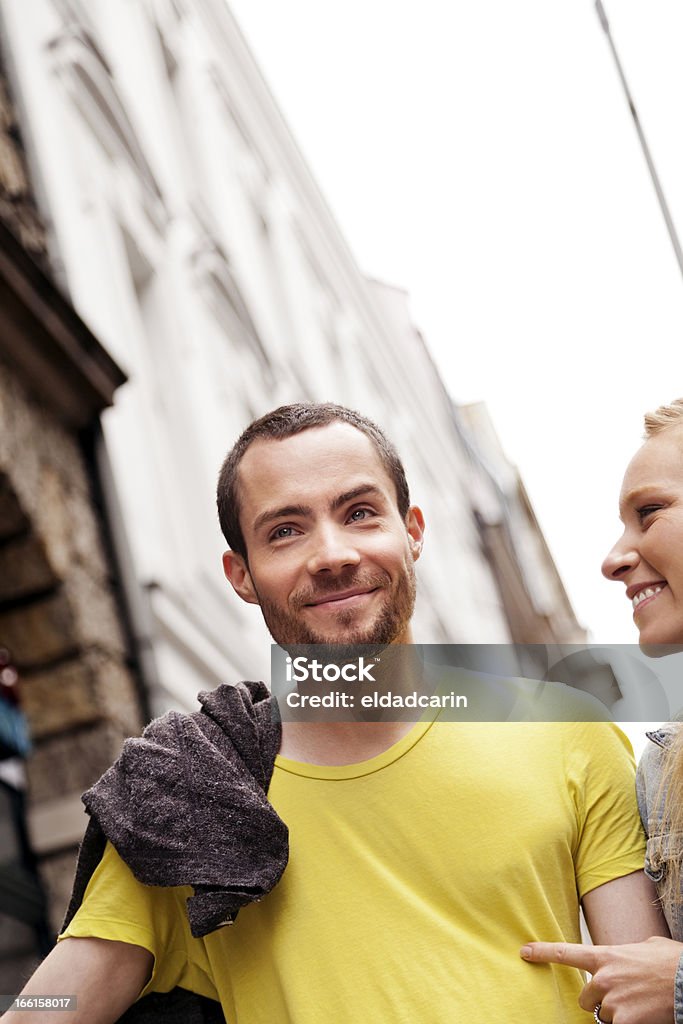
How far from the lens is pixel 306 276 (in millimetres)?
12805

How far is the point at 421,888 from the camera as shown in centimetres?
141

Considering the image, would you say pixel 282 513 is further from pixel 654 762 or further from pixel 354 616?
pixel 654 762

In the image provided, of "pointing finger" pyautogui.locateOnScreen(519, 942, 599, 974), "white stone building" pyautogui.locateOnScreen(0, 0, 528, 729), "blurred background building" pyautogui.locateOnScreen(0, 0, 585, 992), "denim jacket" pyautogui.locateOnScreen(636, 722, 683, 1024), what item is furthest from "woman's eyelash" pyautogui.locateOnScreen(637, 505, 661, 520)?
"white stone building" pyautogui.locateOnScreen(0, 0, 528, 729)

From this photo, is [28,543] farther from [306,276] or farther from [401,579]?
[306,276]

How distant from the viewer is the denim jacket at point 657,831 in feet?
4.30

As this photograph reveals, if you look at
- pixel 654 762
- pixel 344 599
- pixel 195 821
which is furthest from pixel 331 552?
pixel 654 762

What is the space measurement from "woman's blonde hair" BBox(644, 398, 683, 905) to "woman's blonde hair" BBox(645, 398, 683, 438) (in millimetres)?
357

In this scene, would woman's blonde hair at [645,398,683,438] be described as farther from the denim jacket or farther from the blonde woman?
the denim jacket

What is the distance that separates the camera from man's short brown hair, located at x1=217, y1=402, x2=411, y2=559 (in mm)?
1515

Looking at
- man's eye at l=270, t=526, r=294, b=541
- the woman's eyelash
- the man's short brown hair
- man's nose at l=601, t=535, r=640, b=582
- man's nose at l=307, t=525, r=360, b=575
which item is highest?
the man's short brown hair

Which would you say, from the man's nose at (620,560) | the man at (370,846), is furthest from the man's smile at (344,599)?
the man's nose at (620,560)

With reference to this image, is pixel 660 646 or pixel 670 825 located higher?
pixel 660 646

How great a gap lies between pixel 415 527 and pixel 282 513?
0.18 metres

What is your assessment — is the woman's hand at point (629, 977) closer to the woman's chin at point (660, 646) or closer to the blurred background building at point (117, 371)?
the woman's chin at point (660, 646)
